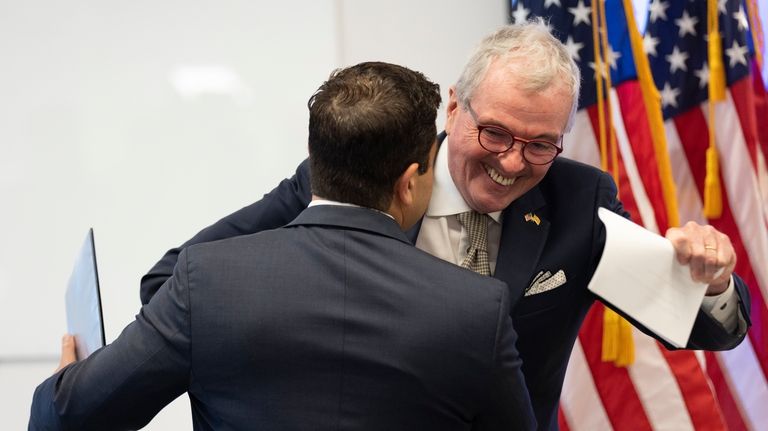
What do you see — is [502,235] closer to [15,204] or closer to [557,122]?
[557,122]

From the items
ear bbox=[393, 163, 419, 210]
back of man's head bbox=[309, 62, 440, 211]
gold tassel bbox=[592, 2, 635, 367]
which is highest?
back of man's head bbox=[309, 62, 440, 211]

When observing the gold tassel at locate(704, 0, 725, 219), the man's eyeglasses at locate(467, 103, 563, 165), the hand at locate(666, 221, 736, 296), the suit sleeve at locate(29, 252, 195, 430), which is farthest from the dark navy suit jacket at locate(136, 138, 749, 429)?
the gold tassel at locate(704, 0, 725, 219)

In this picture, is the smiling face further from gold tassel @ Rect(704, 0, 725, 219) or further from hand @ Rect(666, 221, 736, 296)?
gold tassel @ Rect(704, 0, 725, 219)

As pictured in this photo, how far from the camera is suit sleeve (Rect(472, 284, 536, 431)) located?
1.17m

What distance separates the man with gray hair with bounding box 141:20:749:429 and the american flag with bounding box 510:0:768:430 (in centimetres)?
93

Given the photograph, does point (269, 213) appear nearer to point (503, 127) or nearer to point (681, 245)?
point (503, 127)

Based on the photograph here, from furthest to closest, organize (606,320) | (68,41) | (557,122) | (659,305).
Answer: (68,41)
(606,320)
(557,122)
(659,305)

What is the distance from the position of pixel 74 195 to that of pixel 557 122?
173 cm

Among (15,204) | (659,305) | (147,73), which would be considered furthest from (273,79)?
(659,305)

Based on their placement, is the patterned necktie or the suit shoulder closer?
the suit shoulder

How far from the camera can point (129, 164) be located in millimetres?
2770

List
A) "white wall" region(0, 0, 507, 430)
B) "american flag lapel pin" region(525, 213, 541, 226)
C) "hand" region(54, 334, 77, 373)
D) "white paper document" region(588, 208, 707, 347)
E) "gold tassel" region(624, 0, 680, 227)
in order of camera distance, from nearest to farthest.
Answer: "white paper document" region(588, 208, 707, 347) → "hand" region(54, 334, 77, 373) → "american flag lapel pin" region(525, 213, 541, 226) → "gold tassel" region(624, 0, 680, 227) → "white wall" region(0, 0, 507, 430)

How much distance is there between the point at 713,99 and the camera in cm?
260

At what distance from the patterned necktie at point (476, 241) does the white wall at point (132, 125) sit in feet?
3.91
